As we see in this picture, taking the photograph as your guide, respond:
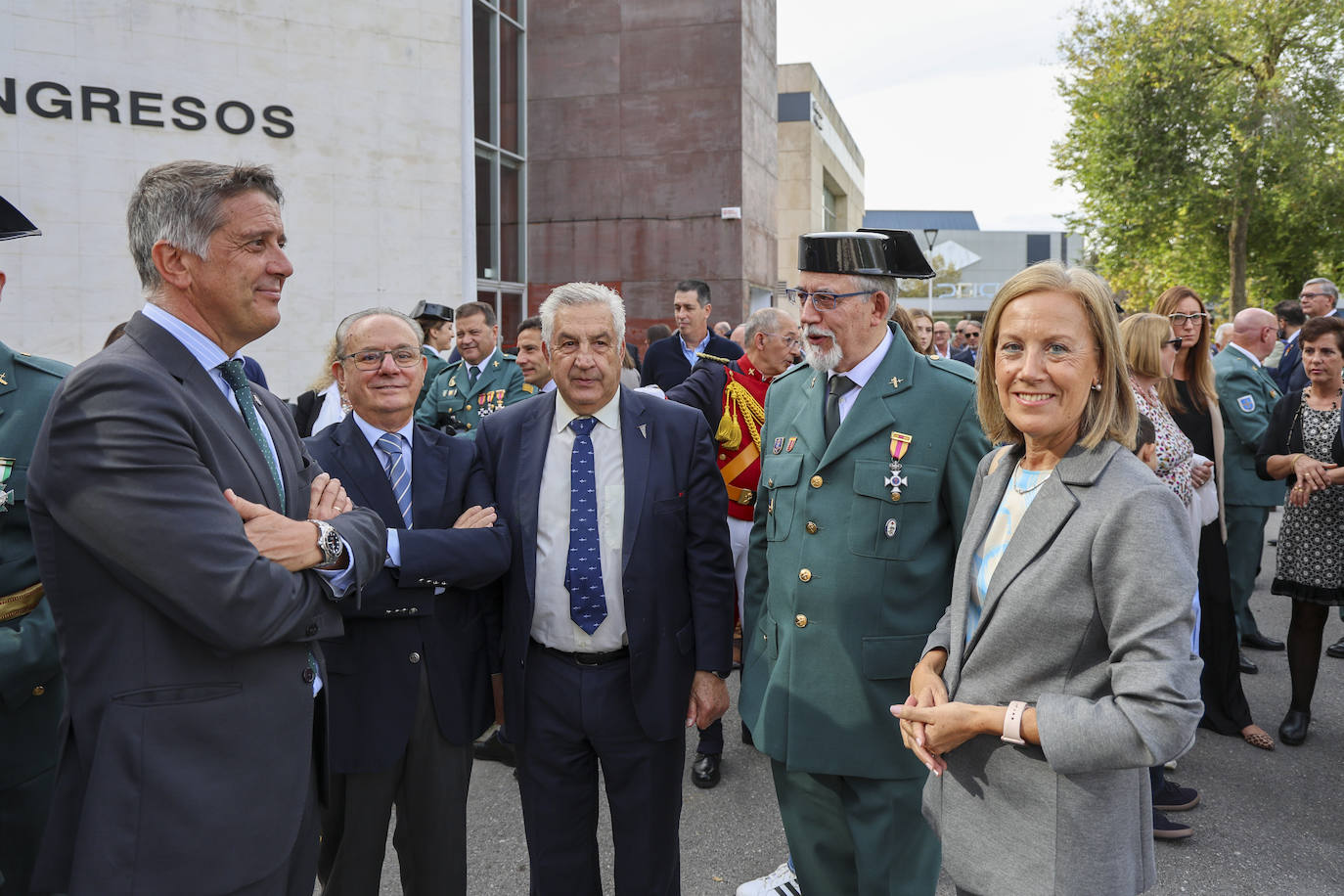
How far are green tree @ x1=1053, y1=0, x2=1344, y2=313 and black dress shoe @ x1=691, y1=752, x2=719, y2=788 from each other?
18.2 meters

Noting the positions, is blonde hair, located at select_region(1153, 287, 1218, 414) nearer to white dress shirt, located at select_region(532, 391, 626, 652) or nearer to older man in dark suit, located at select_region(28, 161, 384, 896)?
white dress shirt, located at select_region(532, 391, 626, 652)

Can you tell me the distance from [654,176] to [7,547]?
1769 cm

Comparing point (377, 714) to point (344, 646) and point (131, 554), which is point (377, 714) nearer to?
point (344, 646)

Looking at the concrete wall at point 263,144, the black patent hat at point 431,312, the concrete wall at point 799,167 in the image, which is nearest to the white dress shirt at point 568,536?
the black patent hat at point 431,312

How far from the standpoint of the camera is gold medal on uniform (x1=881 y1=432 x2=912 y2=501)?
260cm

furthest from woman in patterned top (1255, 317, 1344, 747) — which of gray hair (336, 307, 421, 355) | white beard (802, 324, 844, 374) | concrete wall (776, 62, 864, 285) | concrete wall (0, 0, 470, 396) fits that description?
concrete wall (776, 62, 864, 285)

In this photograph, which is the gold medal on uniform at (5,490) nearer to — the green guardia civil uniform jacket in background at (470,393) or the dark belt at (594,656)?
the dark belt at (594,656)

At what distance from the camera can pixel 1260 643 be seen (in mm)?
6406

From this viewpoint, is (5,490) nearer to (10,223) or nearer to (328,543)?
(10,223)

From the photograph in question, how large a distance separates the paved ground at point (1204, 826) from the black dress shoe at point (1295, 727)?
50 millimetres

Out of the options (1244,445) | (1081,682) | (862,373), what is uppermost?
(862,373)

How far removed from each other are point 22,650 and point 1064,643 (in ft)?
8.40

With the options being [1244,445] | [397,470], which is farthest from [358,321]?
[1244,445]

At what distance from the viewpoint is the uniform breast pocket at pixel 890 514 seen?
259 cm
